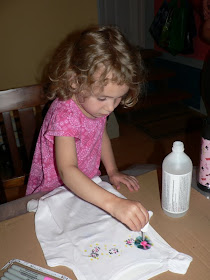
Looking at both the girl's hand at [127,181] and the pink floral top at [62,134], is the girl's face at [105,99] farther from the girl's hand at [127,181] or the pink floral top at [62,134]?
the girl's hand at [127,181]

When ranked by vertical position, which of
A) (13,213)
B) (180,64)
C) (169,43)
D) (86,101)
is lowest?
(180,64)

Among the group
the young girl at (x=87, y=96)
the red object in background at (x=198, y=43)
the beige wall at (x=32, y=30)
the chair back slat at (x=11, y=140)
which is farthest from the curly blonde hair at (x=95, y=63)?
the red object in background at (x=198, y=43)

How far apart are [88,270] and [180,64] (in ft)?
9.28

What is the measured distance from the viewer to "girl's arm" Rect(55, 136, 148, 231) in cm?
59

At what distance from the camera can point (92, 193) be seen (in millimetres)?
667

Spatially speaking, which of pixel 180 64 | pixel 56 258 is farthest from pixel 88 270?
pixel 180 64

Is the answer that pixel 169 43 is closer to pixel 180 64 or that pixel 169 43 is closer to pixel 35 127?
pixel 180 64

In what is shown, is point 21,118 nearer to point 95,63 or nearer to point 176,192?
point 95,63

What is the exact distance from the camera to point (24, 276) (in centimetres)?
52

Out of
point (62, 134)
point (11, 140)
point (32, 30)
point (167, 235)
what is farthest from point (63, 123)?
point (32, 30)

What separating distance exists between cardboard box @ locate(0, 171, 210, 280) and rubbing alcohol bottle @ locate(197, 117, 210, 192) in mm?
28

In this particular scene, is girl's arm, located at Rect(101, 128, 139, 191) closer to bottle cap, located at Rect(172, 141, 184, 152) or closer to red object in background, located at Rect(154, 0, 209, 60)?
bottle cap, located at Rect(172, 141, 184, 152)

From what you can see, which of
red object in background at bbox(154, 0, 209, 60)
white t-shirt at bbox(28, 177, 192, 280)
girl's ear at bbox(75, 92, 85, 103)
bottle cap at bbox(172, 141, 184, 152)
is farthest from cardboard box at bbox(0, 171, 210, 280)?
red object in background at bbox(154, 0, 209, 60)

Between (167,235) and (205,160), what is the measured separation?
0.67 ft
